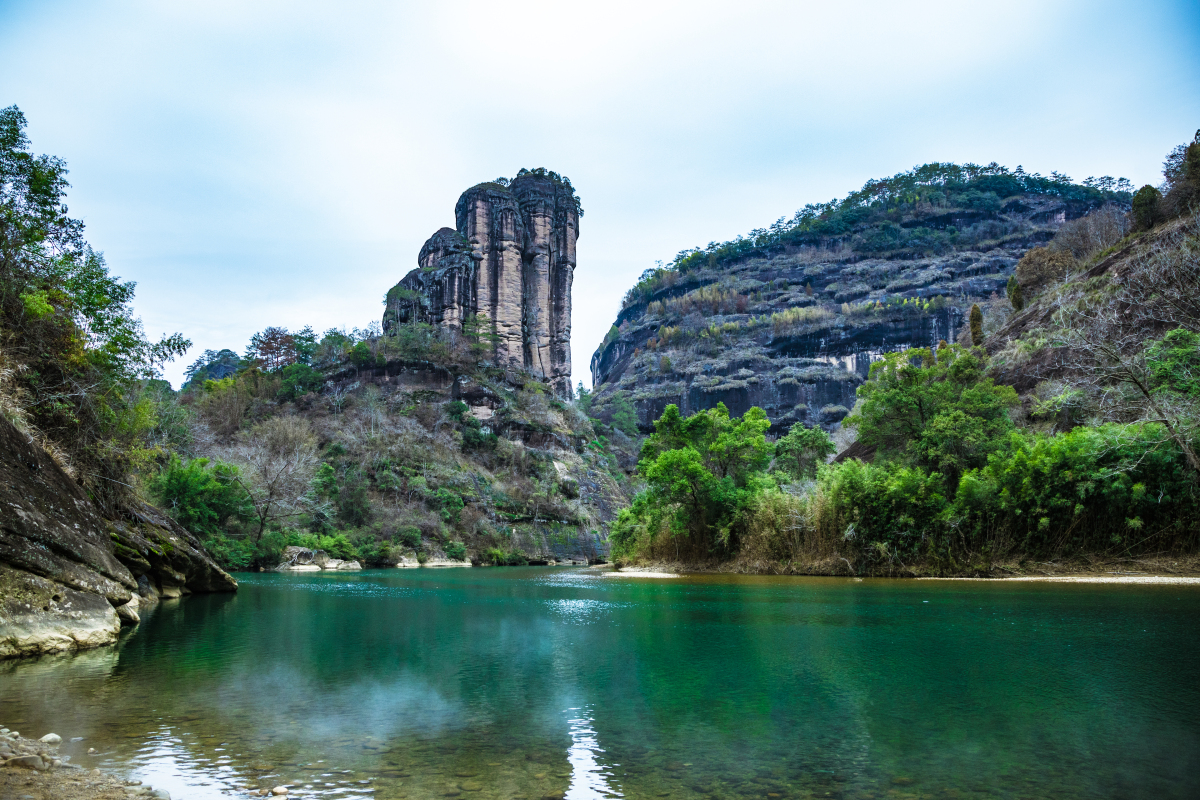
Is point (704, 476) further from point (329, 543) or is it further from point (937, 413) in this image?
point (329, 543)

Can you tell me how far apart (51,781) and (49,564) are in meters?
6.72

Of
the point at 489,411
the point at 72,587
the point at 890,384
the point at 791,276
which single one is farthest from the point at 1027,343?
the point at 791,276

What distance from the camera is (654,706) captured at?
6.35 meters

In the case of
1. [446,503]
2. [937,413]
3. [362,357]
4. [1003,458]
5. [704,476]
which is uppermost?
[362,357]

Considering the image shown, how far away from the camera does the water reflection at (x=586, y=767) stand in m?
4.15

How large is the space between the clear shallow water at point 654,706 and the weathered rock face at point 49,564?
525 millimetres

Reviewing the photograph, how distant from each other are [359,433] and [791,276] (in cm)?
7928

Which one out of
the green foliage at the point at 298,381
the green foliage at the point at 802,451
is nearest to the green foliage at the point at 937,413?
the green foliage at the point at 802,451

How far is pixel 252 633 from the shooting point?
1145cm

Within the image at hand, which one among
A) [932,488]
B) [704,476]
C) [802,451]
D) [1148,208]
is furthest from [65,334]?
[1148,208]

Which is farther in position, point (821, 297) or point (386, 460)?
point (821, 297)

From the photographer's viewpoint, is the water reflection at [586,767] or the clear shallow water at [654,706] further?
the clear shallow water at [654,706]

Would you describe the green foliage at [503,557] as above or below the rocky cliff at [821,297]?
below

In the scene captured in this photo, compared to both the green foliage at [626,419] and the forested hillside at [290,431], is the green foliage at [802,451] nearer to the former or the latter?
the forested hillside at [290,431]
